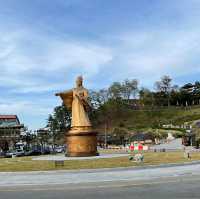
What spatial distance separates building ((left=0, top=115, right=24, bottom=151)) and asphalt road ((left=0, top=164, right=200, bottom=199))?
11121 centimetres

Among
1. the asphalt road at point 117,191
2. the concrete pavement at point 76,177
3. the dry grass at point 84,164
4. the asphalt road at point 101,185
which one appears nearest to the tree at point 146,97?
the dry grass at point 84,164

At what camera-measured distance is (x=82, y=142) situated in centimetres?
3850

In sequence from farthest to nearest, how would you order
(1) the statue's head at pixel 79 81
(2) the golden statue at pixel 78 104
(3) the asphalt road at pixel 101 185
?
(1) the statue's head at pixel 79 81
(2) the golden statue at pixel 78 104
(3) the asphalt road at pixel 101 185

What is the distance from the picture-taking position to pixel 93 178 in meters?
21.4

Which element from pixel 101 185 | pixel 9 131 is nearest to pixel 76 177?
pixel 101 185

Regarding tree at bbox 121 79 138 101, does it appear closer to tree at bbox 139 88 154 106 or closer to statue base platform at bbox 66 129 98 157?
tree at bbox 139 88 154 106

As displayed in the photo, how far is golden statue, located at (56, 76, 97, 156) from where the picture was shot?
3856 centimetres

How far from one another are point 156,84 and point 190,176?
161728 mm

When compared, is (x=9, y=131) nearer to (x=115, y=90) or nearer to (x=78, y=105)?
(x=115, y=90)

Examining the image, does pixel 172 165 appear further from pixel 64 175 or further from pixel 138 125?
pixel 138 125

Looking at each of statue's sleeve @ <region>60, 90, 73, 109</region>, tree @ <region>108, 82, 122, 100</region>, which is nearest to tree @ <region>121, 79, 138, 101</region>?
tree @ <region>108, 82, 122, 100</region>

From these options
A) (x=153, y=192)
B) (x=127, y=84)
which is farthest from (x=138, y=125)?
(x=153, y=192)

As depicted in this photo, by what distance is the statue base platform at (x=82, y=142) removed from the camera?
38.5 metres

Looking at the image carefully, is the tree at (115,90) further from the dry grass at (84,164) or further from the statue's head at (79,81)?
the dry grass at (84,164)
